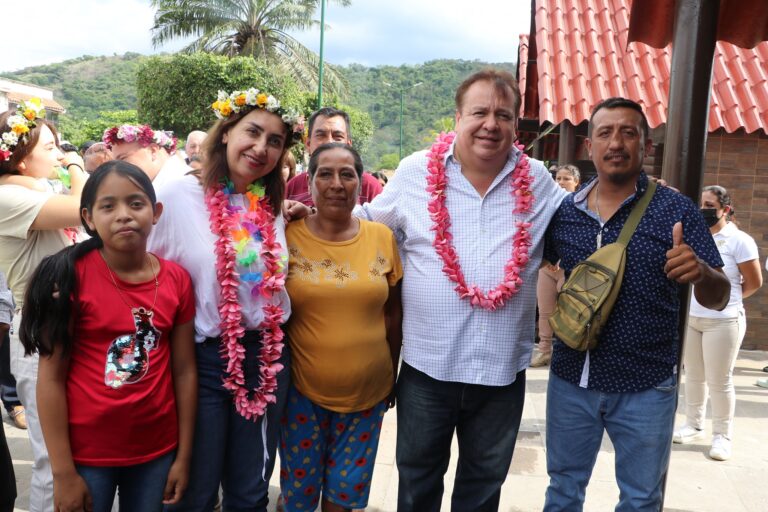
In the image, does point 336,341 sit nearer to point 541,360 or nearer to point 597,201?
point 597,201

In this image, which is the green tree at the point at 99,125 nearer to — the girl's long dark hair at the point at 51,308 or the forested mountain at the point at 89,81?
the forested mountain at the point at 89,81

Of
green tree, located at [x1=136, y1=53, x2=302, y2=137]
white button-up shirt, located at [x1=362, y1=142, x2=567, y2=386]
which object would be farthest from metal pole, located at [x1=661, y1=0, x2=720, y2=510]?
green tree, located at [x1=136, y1=53, x2=302, y2=137]

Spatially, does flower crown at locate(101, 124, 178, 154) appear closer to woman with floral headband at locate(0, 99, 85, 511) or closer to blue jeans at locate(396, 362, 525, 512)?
woman with floral headband at locate(0, 99, 85, 511)

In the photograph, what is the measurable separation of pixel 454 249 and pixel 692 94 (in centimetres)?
135

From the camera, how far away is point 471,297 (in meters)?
2.63

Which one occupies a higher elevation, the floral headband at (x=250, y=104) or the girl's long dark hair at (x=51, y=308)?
the floral headband at (x=250, y=104)

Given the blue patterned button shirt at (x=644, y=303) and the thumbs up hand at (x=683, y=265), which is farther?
the blue patterned button shirt at (x=644, y=303)

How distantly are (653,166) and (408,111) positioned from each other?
68.4 m

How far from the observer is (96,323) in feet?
6.89

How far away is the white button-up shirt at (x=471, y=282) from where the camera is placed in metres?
2.66

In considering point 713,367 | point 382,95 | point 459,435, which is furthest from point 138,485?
point 382,95

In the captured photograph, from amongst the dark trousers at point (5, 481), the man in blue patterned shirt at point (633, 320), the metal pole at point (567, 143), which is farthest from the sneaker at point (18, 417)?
the metal pole at point (567, 143)

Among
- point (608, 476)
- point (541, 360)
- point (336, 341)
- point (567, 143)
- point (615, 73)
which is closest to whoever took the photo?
point (336, 341)

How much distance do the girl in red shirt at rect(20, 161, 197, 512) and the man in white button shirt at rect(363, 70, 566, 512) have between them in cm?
100
